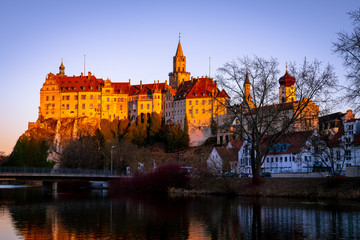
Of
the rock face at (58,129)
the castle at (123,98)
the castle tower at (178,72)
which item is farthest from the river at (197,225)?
the castle tower at (178,72)

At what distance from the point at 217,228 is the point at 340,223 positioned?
7.27 metres

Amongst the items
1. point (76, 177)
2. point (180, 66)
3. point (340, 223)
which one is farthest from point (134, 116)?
point (340, 223)

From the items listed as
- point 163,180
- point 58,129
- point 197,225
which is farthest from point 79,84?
point 197,225

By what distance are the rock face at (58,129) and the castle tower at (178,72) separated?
31789mm

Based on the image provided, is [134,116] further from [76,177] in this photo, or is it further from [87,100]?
[76,177]

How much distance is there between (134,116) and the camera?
5945 inches

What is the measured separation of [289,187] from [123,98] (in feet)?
365

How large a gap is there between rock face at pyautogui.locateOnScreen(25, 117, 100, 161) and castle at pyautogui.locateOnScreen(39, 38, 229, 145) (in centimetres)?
552

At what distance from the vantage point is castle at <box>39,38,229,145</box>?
14100cm

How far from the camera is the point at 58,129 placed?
490 feet

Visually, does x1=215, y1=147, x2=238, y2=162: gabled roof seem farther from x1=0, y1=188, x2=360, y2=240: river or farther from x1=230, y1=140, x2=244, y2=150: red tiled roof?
x1=0, y1=188, x2=360, y2=240: river

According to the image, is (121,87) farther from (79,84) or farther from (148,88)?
(79,84)

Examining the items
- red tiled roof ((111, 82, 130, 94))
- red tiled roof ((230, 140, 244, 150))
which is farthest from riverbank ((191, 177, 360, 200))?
red tiled roof ((111, 82, 130, 94))

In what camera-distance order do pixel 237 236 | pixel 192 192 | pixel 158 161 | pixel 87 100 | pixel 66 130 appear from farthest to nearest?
1. pixel 87 100
2. pixel 66 130
3. pixel 158 161
4. pixel 192 192
5. pixel 237 236
